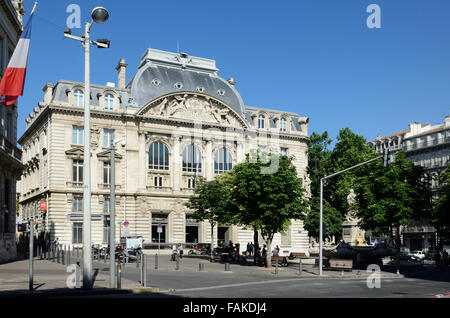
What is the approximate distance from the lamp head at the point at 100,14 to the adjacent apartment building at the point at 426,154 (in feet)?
233

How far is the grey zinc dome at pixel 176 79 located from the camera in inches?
2507

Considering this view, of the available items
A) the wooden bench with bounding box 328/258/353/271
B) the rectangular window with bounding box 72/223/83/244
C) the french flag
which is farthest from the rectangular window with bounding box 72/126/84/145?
the french flag

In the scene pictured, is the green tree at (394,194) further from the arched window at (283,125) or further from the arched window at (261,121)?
the arched window at (283,125)

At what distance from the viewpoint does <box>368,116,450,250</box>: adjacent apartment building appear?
86.6 m

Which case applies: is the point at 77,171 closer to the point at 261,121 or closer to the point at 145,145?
the point at 145,145

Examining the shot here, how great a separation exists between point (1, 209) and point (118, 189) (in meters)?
23.8

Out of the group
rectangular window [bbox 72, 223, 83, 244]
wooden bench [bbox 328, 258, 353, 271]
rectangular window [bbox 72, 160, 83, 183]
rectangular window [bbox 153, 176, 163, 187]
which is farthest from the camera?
rectangular window [bbox 153, 176, 163, 187]

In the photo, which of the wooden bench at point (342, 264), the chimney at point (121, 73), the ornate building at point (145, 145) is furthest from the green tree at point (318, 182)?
the wooden bench at point (342, 264)

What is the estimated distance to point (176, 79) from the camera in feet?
218

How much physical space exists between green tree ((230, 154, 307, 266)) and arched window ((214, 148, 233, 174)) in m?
24.1

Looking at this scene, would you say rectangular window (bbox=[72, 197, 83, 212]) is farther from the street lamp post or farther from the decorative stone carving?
the street lamp post
